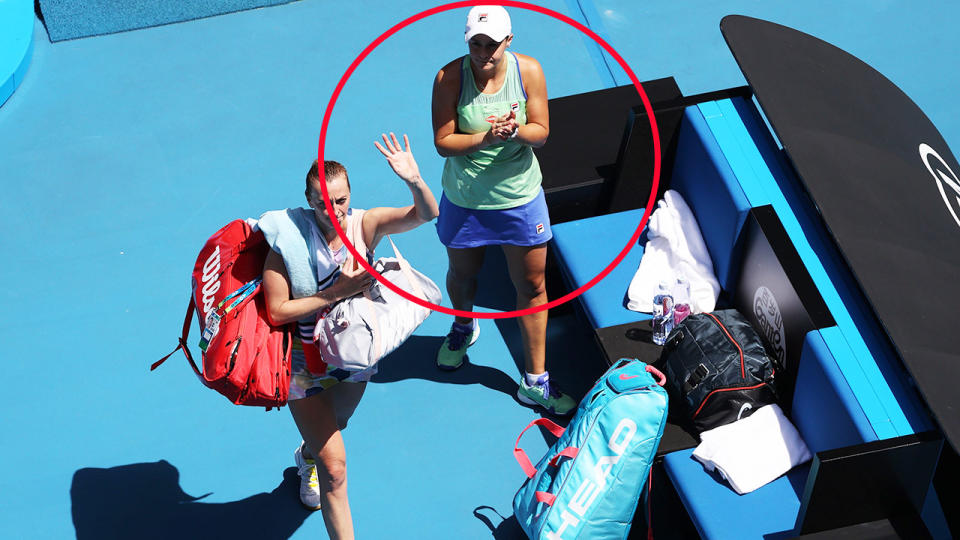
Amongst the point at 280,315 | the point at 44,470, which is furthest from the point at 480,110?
the point at 44,470

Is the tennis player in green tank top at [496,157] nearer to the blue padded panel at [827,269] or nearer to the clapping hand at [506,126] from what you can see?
the clapping hand at [506,126]

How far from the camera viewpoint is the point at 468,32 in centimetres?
368

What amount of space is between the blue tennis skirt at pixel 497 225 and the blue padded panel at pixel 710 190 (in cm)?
86

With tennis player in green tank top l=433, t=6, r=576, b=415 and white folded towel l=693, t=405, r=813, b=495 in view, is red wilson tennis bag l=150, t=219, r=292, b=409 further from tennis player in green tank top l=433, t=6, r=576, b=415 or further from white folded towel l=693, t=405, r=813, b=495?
white folded towel l=693, t=405, r=813, b=495

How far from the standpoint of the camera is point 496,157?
13.1ft

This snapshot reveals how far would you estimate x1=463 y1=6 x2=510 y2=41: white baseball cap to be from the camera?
143 inches

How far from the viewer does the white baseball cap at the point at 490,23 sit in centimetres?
363

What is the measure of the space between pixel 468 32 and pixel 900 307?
1924 millimetres

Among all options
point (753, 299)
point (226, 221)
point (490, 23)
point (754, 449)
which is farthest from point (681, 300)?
point (226, 221)

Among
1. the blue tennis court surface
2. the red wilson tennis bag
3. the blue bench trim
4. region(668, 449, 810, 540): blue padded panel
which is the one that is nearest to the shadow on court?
the blue tennis court surface

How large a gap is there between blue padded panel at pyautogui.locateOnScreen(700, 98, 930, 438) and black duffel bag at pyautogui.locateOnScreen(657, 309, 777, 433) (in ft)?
1.23

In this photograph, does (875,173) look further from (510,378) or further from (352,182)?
(352,182)

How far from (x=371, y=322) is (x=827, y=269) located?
195 cm

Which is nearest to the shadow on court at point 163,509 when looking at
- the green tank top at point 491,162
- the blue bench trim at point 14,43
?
the green tank top at point 491,162
